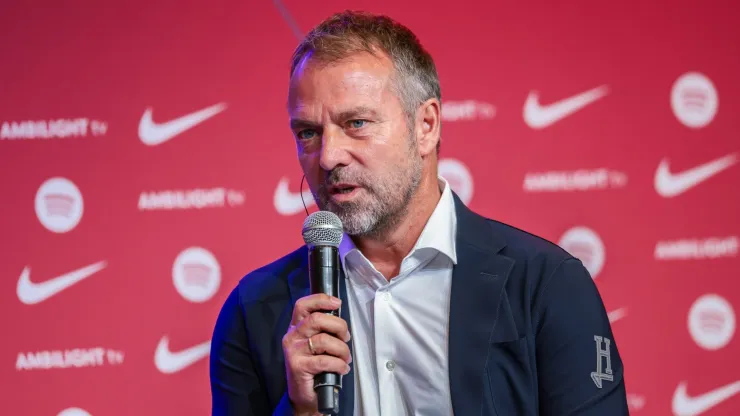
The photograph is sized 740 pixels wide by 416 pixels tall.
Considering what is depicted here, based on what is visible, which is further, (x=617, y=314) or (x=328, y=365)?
(x=617, y=314)

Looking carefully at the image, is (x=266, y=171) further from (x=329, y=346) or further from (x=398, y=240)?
(x=329, y=346)

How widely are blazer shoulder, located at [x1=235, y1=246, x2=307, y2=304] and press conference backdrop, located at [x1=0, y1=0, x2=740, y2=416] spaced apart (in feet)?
3.21

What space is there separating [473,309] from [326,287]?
0.51m

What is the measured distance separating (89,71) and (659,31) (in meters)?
2.20

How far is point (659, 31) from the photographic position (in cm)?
325

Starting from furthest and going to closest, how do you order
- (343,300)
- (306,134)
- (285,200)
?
(285,200) → (343,300) → (306,134)

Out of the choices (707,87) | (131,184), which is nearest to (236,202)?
(131,184)

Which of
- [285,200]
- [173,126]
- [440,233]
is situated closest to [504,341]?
[440,233]

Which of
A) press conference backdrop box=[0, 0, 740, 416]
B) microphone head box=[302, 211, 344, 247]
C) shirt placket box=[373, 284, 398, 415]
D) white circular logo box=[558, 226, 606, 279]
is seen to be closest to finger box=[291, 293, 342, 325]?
microphone head box=[302, 211, 344, 247]

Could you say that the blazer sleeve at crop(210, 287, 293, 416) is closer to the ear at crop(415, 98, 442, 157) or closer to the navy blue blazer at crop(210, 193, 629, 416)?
the navy blue blazer at crop(210, 193, 629, 416)

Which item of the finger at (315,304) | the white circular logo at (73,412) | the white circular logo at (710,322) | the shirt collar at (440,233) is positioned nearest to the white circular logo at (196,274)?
the white circular logo at (73,412)

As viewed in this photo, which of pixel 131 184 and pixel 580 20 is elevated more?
pixel 580 20

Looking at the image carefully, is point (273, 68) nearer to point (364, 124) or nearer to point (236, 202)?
point (236, 202)

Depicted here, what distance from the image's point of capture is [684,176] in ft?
10.5
